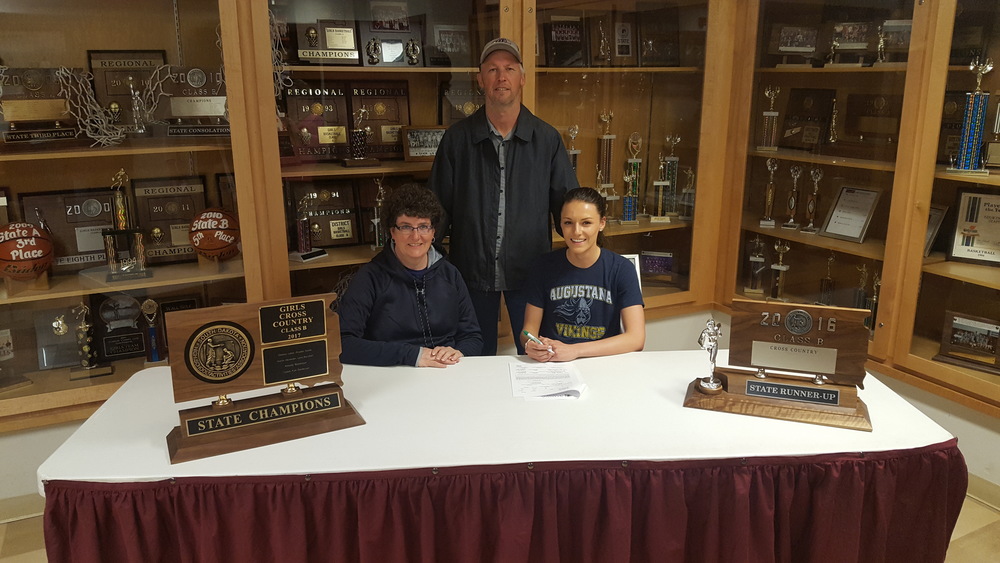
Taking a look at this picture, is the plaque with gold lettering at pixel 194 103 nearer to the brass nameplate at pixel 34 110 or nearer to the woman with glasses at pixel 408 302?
the brass nameplate at pixel 34 110

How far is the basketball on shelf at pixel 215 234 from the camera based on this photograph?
110 inches

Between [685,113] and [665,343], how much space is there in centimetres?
110

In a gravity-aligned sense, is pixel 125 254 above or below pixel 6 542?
above

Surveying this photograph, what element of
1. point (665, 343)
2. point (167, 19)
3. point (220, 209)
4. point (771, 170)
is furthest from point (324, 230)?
point (771, 170)

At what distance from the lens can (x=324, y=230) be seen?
3059 mm

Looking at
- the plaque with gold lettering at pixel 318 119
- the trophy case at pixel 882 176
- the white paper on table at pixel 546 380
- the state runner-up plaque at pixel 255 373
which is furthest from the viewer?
Answer: the plaque with gold lettering at pixel 318 119

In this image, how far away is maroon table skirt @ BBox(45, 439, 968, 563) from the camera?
1542 millimetres

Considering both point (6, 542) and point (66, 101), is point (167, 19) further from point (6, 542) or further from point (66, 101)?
point (6, 542)

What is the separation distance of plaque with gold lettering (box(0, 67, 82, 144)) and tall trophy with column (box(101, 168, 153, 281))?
0.79 ft

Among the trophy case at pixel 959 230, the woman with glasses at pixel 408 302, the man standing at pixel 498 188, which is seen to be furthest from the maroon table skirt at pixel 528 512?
the trophy case at pixel 959 230

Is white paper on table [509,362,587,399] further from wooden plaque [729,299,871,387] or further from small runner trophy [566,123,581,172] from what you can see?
small runner trophy [566,123,581,172]

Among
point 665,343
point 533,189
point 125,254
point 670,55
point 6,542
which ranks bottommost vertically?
point 6,542

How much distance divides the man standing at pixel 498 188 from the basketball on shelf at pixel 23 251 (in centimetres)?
137

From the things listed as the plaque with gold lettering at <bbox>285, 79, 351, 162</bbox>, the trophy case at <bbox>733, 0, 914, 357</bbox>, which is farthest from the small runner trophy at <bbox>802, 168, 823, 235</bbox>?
the plaque with gold lettering at <bbox>285, 79, 351, 162</bbox>
